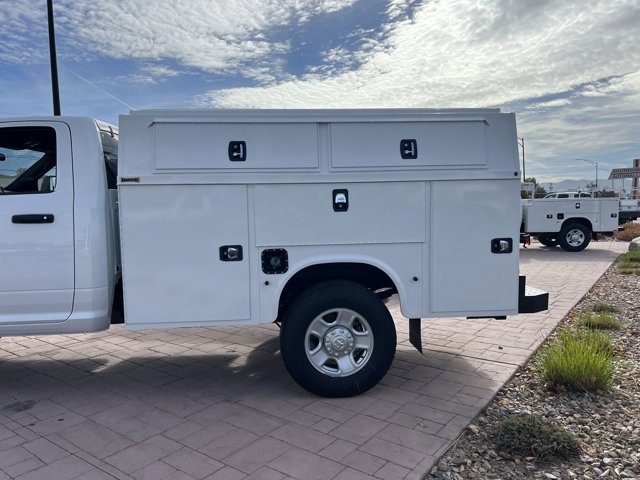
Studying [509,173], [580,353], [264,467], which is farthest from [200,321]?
[580,353]

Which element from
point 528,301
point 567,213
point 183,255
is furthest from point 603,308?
point 567,213

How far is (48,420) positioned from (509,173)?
161 inches

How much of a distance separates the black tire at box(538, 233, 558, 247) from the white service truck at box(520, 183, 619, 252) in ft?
0.61

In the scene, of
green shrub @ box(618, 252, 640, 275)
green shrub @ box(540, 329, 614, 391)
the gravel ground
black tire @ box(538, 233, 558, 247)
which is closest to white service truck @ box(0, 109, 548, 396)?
green shrub @ box(540, 329, 614, 391)

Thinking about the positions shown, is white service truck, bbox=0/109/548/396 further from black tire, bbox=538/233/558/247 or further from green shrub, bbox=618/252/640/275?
black tire, bbox=538/233/558/247

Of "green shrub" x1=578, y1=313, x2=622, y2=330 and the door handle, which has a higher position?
the door handle

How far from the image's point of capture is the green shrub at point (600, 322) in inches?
250

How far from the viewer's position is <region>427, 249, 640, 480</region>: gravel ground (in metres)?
3.18

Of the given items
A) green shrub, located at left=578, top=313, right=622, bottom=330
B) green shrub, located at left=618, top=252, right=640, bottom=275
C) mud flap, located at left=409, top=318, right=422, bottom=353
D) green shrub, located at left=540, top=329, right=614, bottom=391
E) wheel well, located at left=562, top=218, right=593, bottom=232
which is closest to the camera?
green shrub, located at left=540, top=329, right=614, bottom=391

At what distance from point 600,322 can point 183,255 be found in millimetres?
5163

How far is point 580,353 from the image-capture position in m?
4.42

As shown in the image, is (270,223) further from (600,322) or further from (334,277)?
(600,322)

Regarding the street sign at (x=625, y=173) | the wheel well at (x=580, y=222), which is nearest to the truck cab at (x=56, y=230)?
the wheel well at (x=580, y=222)

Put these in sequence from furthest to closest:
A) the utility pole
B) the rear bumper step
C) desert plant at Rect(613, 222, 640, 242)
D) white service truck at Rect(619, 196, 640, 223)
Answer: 1. white service truck at Rect(619, 196, 640, 223)
2. desert plant at Rect(613, 222, 640, 242)
3. the utility pole
4. the rear bumper step
